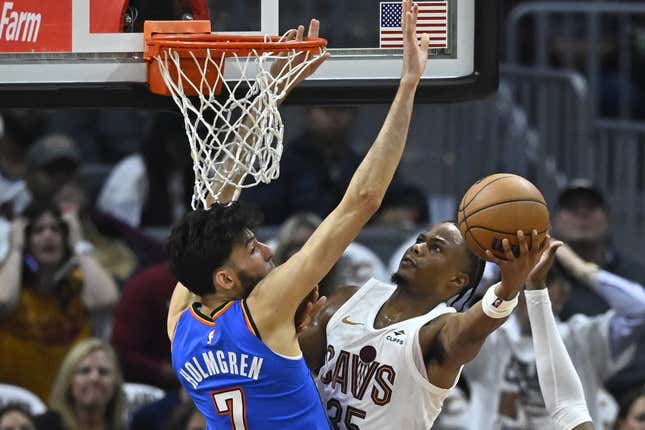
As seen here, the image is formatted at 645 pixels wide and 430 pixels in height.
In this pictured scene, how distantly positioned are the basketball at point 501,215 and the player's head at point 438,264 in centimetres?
38

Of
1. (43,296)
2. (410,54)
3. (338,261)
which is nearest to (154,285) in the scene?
(43,296)

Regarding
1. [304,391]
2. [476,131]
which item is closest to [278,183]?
[476,131]

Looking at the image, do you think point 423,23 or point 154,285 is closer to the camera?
point 423,23

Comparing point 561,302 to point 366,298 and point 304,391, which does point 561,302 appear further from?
point 304,391

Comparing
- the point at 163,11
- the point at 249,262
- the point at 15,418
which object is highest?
the point at 163,11

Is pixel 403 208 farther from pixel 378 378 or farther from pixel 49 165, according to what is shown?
pixel 378 378

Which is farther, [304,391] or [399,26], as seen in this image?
[399,26]

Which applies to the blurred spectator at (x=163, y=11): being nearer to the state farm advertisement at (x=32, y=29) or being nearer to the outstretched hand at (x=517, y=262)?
the state farm advertisement at (x=32, y=29)

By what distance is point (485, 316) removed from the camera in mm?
5258

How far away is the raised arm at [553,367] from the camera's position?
579cm

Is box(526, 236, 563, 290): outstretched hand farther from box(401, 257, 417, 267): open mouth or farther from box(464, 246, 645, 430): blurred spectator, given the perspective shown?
box(464, 246, 645, 430): blurred spectator

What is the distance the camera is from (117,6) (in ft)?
19.2

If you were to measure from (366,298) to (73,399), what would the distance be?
8.86ft

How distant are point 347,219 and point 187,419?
314cm
